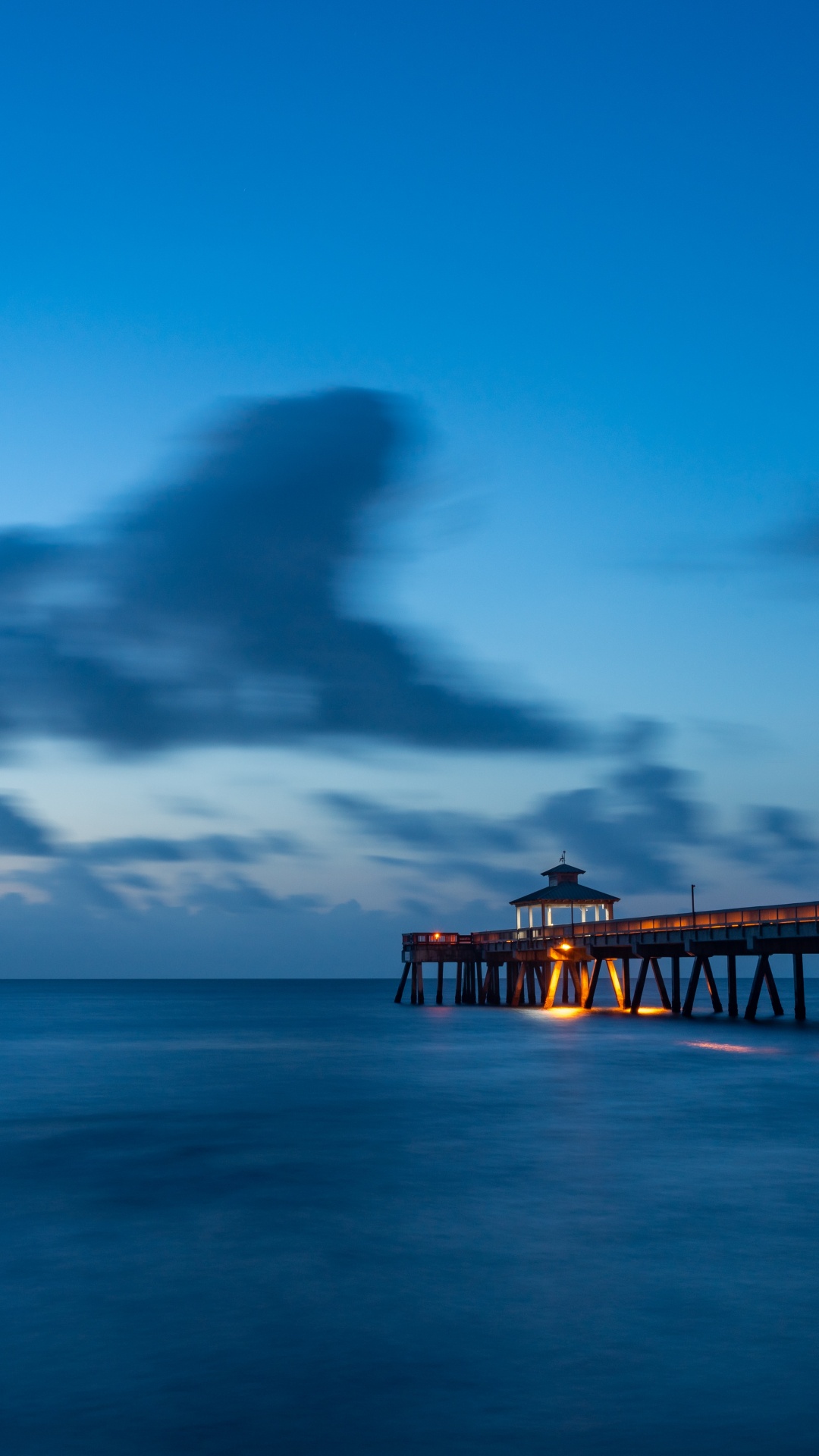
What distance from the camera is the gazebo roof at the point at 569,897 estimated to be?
242ft

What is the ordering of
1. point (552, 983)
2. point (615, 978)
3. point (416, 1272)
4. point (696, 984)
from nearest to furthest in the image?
point (416, 1272), point (696, 984), point (615, 978), point (552, 983)

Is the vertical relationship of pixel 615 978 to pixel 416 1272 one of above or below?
above

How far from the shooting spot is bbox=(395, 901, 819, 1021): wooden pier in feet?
167

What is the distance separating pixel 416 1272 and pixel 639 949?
154 ft

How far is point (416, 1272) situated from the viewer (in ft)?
50.1

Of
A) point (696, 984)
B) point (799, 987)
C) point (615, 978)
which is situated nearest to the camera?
point (799, 987)

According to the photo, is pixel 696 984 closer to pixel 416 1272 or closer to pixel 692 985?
pixel 692 985

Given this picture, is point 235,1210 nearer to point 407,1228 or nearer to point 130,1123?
point 407,1228

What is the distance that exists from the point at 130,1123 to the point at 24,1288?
16.9 metres

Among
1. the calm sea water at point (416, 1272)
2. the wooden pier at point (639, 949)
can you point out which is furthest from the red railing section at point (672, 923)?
the calm sea water at point (416, 1272)

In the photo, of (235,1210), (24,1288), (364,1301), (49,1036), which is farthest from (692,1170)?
(49,1036)

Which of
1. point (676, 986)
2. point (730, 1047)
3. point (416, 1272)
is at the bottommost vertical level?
point (416, 1272)

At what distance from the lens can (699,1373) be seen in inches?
450

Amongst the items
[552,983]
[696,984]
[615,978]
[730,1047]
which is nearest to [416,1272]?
[730,1047]
